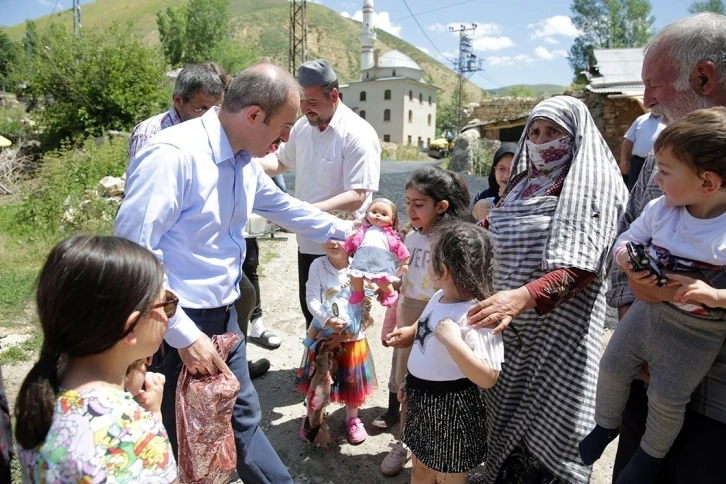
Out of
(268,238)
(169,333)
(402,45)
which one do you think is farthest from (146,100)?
(402,45)

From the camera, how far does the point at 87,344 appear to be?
1342mm

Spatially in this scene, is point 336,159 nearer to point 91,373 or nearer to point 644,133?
point 91,373

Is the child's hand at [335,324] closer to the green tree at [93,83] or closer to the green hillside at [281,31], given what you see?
the green tree at [93,83]

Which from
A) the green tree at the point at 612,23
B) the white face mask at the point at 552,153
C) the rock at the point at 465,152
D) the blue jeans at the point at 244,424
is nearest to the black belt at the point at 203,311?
the blue jeans at the point at 244,424

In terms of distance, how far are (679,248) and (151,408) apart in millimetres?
1741

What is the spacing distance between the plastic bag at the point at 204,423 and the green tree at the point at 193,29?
49616mm

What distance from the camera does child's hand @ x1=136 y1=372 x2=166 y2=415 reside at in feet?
5.29

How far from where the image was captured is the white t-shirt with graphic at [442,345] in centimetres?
202

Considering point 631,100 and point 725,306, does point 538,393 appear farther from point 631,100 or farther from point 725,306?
point 631,100

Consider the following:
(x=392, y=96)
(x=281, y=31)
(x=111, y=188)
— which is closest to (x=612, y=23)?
(x=392, y=96)

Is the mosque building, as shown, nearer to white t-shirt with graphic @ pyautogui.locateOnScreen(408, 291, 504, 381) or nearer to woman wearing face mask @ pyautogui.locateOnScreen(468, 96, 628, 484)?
woman wearing face mask @ pyautogui.locateOnScreen(468, 96, 628, 484)

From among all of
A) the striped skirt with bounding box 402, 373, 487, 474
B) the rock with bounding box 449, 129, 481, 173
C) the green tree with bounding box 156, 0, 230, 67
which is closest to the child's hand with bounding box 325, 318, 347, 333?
the striped skirt with bounding box 402, 373, 487, 474

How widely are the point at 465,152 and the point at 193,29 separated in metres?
39.1

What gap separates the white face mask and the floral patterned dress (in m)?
1.85
